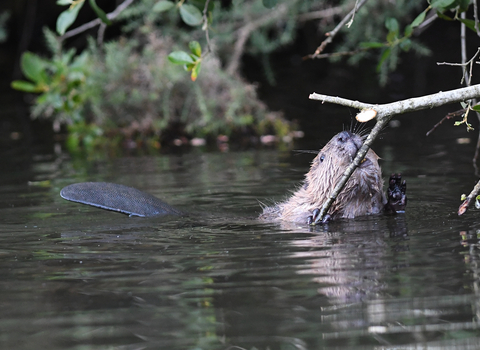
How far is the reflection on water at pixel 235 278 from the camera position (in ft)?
6.33

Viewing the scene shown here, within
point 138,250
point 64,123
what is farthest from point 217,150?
point 138,250

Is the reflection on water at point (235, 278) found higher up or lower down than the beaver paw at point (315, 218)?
lower down

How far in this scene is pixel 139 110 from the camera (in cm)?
719

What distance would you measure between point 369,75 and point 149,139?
3991mm

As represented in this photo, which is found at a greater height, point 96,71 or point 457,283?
point 96,71

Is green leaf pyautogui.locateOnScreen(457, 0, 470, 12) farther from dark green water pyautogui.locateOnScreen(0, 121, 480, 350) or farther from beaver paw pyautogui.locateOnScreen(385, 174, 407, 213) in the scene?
dark green water pyautogui.locateOnScreen(0, 121, 480, 350)

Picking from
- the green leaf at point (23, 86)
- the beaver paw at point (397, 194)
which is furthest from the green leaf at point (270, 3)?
the green leaf at point (23, 86)

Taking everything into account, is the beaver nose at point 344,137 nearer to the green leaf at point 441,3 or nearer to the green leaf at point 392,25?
the green leaf at point 441,3

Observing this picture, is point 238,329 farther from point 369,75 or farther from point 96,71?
point 369,75

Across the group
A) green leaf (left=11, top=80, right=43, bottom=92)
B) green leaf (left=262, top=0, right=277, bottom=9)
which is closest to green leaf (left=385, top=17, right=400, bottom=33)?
green leaf (left=262, top=0, right=277, bottom=9)

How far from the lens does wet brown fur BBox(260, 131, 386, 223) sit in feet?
11.3

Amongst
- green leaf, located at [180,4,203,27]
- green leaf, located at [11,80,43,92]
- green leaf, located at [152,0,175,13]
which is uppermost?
green leaf, located at [11,80,43,92]

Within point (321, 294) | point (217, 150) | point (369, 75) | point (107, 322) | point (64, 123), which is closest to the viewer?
point (107, 322)

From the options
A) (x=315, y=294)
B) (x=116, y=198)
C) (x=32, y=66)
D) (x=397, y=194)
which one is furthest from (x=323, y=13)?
(x=315, y=294)
